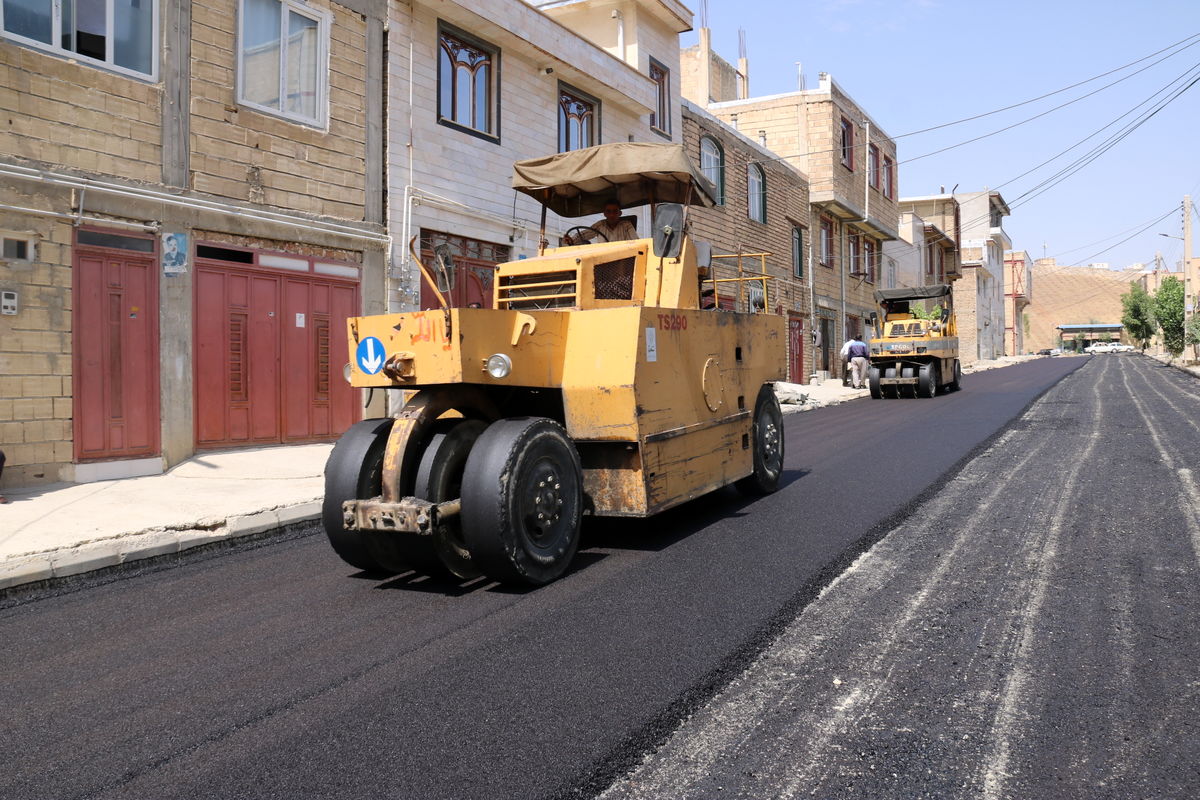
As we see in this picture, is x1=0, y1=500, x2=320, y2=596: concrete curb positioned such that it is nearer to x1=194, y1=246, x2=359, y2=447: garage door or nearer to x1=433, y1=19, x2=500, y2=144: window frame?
x1=194, y1=246, x2=359, y2=447: garage door

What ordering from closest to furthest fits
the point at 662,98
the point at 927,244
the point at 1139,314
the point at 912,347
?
the point at 662,98, the point at 912,347, the point at 927,244, the point at 1139,314

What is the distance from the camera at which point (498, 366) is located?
4848mm

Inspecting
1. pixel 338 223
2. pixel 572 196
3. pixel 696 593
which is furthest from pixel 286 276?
pixel 696 593

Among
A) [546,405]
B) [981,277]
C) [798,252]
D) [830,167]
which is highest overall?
[981,277]

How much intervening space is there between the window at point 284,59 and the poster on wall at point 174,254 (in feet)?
6.39

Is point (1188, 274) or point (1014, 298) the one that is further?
point (1014, 298)

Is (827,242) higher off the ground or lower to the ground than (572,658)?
higher

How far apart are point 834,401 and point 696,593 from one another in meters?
17.3

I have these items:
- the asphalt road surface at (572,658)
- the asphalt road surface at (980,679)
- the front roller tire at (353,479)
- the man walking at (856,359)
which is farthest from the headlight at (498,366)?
the man walking at (856,359)

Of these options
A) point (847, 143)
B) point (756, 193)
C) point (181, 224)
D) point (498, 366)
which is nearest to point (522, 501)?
point (498, 366)

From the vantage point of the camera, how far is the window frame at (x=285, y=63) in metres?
10.2

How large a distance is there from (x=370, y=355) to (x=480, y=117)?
32.6ft

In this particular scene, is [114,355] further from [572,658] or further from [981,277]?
[981,277]

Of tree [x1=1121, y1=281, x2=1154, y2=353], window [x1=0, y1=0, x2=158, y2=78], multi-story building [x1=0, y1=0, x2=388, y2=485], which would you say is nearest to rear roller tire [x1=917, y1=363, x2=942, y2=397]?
multi-story building [x1=0, y1=0, x2=388, y2=485]
